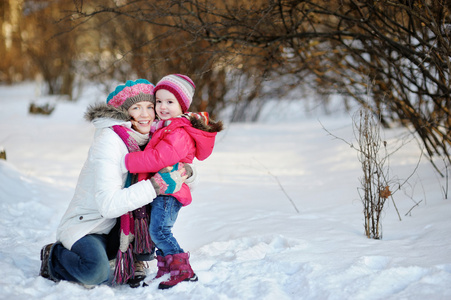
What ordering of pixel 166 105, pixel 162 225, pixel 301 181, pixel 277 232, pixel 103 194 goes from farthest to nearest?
pixel 301 181
pixel 277 232
pixel 166 105
pixel 162 225
pixel 103 194

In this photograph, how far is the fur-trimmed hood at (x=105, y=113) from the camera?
8.60 feet

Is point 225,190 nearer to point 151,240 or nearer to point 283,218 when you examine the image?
point 283,218

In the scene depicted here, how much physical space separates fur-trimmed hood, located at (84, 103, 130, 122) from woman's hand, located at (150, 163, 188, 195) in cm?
42

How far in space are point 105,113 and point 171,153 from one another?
483 mm

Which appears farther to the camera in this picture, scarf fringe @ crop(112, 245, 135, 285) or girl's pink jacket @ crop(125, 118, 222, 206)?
scarf fringe @ crop(112, 245, 135, 285)

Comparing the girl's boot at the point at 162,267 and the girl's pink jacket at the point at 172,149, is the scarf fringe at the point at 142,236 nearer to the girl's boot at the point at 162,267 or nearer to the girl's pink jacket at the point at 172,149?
the girl's boot at the point at 162,267

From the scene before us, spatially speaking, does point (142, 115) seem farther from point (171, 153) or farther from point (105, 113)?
point (171, 153)

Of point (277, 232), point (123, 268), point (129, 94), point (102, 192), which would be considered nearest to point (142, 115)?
point (129, 94)

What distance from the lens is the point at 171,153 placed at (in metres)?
2.53

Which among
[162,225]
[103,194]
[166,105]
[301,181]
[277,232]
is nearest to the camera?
[103,194]

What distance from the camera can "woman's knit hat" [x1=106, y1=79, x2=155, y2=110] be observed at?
8.99 feet

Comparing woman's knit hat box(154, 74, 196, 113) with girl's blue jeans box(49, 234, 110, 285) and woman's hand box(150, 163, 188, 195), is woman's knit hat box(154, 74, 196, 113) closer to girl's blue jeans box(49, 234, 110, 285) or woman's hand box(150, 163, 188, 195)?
woman's hand box(150, 163, 188, 195)

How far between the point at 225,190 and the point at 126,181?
2443mm

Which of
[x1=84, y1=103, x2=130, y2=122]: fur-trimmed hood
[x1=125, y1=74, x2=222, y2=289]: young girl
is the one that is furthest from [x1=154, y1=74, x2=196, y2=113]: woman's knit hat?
[x1=84, y1=103, x2=130, y2=122]: fur-trimmed hood
